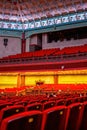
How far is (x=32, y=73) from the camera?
64.7ft

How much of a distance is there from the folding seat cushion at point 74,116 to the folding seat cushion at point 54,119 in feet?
0.61

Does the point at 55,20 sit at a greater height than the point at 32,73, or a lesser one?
greater

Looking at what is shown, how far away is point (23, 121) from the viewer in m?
A: 1.72

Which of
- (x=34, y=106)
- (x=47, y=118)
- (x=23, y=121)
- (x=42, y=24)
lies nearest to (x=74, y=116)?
(x=34, y=106)

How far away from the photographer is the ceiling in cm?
2094

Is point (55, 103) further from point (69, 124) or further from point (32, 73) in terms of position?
point (32, 73)

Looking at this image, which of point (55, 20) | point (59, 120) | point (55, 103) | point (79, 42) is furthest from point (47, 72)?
point (59, 120)

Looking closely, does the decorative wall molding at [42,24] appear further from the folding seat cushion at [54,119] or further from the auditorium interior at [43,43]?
the folding seat cushion at [54,119]

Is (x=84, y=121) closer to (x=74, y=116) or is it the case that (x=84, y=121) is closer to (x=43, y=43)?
(x=74, y=116)

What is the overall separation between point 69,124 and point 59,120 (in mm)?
358

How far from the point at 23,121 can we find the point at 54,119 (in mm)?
490

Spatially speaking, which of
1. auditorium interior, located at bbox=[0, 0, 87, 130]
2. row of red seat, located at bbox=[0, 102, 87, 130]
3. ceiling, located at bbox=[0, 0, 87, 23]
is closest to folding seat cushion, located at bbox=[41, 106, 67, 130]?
row of red seat, located at bbox=[0, 102, 87, 130]

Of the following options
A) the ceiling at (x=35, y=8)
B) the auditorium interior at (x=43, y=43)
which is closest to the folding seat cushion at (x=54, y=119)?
the auditorium interior at (x=43, y=43)

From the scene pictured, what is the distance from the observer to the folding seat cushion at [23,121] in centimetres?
158
